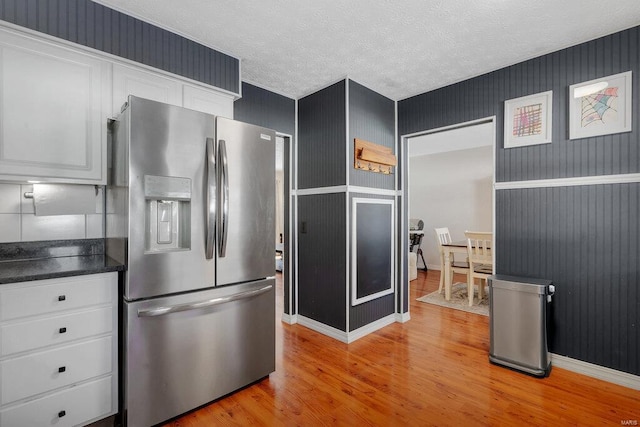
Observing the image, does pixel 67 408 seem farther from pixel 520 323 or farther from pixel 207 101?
pixel 520 323

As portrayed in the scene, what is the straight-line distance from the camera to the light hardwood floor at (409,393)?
1.93m

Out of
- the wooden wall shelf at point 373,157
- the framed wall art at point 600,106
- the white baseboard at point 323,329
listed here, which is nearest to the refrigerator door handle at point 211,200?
the wooden wall shelf at point 373,157

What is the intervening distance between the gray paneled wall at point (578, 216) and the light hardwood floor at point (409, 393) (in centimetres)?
41

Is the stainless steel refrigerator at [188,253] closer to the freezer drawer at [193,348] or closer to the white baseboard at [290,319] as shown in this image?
the freezer drawer at [193,348]

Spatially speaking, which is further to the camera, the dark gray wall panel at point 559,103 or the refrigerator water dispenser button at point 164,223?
the dark gray wall panel at point 559,103

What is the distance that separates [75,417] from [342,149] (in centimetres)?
276

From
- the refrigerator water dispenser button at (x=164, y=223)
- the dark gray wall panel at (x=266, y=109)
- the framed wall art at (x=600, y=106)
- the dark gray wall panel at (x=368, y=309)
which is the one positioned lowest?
the dark gray wall panel at (x=368, y=309)

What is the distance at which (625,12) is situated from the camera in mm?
2121

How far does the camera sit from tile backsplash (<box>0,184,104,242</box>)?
1.95 m

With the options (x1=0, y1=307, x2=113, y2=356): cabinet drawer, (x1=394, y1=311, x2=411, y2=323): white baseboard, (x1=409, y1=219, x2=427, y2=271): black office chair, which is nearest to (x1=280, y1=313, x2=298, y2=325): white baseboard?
(x1=394, y1=311, x2=411, y2=323): white baseboard

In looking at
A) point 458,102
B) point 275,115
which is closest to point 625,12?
point 458,102

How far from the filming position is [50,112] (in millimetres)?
1855

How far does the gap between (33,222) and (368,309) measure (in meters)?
2.89

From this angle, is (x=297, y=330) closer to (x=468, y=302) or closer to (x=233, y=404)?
(x=233, y=404)
